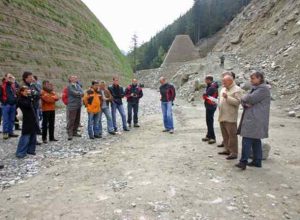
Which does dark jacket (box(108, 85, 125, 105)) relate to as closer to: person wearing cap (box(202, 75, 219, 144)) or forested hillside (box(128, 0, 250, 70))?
person wearing cap (box(202, 75, 219, 144))

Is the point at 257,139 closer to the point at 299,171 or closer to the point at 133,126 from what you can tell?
the point at 299,171

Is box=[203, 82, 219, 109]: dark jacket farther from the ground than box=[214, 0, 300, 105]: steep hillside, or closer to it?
closer to it

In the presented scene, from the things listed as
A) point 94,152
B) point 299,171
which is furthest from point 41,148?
point 299,171

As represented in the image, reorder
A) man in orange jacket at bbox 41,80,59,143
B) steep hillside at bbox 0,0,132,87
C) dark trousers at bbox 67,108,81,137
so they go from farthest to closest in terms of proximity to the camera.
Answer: steep hillside at bbox 0,0,132,87 → dark trousers at bbox 67,108,81,137 → man in orange jacket at bbox 41,80,59,143

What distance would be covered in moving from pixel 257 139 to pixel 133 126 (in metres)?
6.27

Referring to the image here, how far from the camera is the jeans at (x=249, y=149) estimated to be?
6102mm

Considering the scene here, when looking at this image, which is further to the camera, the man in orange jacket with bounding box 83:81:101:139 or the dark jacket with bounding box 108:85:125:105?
the dark jacket with bounding box 108:85:125:105

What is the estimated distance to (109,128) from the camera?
10.2 m

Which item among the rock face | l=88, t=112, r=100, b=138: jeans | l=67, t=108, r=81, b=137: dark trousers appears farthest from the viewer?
the rock face

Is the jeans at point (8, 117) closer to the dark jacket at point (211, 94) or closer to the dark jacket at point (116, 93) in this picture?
the dark jacket at point (116, 93)

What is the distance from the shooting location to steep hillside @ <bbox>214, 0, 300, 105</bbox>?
19.7 meters

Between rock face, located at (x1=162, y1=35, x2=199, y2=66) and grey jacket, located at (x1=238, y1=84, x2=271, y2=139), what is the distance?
147 ft

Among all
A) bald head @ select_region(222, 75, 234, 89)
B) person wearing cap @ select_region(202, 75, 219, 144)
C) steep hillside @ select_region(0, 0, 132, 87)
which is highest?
steep hillside @ select_region(0, 0, 132, 87)

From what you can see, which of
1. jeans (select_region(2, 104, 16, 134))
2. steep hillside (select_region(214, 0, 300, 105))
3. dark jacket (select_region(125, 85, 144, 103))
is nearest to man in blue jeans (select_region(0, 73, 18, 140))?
jeans (select_region(2, 104, 16, 134))
